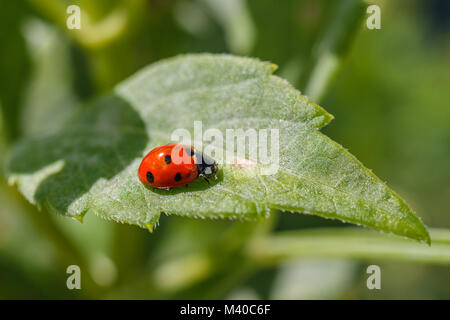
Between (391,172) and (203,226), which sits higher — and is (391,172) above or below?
above

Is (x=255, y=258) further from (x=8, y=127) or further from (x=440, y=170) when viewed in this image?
(x=440, y=170)

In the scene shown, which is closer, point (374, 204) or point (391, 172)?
point (374, 204)

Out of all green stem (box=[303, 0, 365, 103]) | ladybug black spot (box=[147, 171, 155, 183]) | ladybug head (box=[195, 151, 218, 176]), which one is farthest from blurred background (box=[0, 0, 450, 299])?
ladybug black spot (box=[147, 171, 155, 183])

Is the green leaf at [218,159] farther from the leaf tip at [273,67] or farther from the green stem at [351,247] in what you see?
the green stem at [351,247]

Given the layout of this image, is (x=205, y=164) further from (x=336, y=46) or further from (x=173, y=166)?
(x=336, y=46)

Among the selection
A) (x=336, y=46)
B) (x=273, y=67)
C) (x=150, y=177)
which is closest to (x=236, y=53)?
(x=336, y=46)
